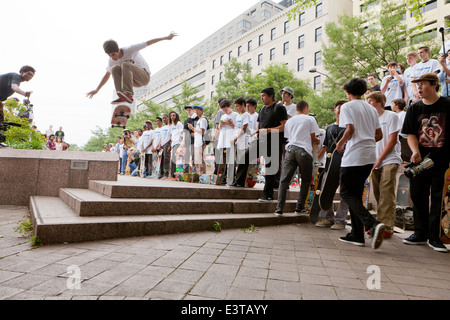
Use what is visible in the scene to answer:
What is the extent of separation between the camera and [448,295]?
232 centimetres

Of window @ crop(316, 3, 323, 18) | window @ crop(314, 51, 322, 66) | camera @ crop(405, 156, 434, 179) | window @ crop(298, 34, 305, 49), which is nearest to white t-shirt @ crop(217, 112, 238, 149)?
camera @ crop(405, 156, 434, 179)

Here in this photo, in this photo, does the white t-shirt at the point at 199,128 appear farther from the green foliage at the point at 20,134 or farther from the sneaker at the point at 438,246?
the sneaker at the point at 438,246

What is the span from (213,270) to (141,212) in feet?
6.54

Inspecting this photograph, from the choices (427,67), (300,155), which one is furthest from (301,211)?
(427,67)

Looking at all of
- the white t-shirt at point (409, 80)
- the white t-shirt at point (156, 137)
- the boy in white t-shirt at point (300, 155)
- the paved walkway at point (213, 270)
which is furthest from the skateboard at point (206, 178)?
the white t-shirt at point (409, 80)

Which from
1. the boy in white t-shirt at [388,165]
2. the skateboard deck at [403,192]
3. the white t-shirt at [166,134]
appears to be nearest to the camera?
the boy in white t-shirt at [388,165]

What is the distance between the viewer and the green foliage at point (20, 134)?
6594 millimetres

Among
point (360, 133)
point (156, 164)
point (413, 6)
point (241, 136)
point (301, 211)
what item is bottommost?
point (301, 211)

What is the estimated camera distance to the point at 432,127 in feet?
13.2

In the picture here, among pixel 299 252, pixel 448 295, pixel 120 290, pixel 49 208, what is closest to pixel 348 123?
pixel 299 252

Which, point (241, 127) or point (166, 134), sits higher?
point (166, 134)

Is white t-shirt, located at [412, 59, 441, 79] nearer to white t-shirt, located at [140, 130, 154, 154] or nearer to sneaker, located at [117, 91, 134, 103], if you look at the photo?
sneaker, located at [117, 91, 134, 103]

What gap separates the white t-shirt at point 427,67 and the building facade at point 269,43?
13673mm

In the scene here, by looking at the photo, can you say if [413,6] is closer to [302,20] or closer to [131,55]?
[131,55]
